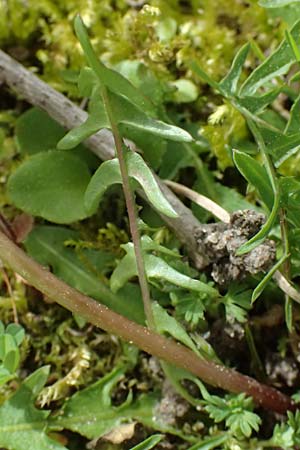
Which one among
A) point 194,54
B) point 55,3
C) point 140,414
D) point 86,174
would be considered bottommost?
point 140,414

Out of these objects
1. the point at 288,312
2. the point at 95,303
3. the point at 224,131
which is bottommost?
the point at 288,312

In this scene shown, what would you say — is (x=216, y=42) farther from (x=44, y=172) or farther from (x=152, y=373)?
(x=152, y=373)

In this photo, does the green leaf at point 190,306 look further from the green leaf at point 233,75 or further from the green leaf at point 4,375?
the green leaf at point 233,75

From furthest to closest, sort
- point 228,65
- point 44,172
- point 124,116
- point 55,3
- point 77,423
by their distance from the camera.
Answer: point 55,3, point 228,65, point 44,172, point 77,423, point 124,116

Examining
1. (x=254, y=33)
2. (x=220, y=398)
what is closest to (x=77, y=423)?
(x=220, y=398)

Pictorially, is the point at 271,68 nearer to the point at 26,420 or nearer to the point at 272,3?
the point at 272,3

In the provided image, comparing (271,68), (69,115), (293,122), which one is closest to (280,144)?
(293,122)

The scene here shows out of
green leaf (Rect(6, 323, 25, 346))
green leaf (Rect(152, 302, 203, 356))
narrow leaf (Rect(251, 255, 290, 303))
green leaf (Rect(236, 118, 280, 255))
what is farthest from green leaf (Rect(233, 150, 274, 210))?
green leaf (Rect(6, 323, 25, 346))

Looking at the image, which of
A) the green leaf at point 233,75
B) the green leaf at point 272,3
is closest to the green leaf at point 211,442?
the green leaf at point 233,75
